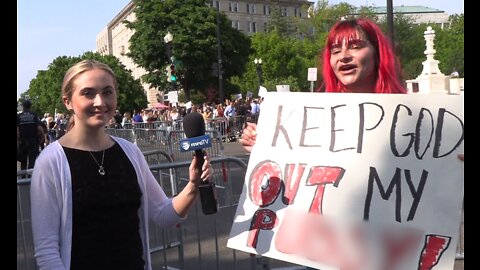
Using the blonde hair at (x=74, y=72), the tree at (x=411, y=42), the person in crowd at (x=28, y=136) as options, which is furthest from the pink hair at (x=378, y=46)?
the tree at (x=411, y=42)

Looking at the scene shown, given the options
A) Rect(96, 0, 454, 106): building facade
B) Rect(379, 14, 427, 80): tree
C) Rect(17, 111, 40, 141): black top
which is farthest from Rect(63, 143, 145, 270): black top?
Rect(96, 0, 454, 106): building facade

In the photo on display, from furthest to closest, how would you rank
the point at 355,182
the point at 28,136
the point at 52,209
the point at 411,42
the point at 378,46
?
the point at 411,42
the point at 28,136
the point at 378,46
the point at 355,182
the point at 52,209

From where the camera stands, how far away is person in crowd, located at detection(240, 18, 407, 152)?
278 centimetres

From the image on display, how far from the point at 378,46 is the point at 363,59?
10 cm

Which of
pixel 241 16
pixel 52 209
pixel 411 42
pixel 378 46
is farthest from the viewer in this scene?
pixel 241 16

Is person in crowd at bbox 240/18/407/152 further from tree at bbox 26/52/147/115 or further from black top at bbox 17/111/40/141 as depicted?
tree at bbox 26/52/147/115

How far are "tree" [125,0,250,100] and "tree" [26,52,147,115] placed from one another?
12627 millimetres

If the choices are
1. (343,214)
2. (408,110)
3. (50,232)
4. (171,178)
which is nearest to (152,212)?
(50,232)

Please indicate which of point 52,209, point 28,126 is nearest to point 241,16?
point 28,126

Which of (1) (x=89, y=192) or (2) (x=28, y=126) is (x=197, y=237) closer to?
Answer: (1) (x=89, y=192)

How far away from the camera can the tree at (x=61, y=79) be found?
264 feet

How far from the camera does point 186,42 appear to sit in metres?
52.3

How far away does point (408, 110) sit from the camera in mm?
2617
